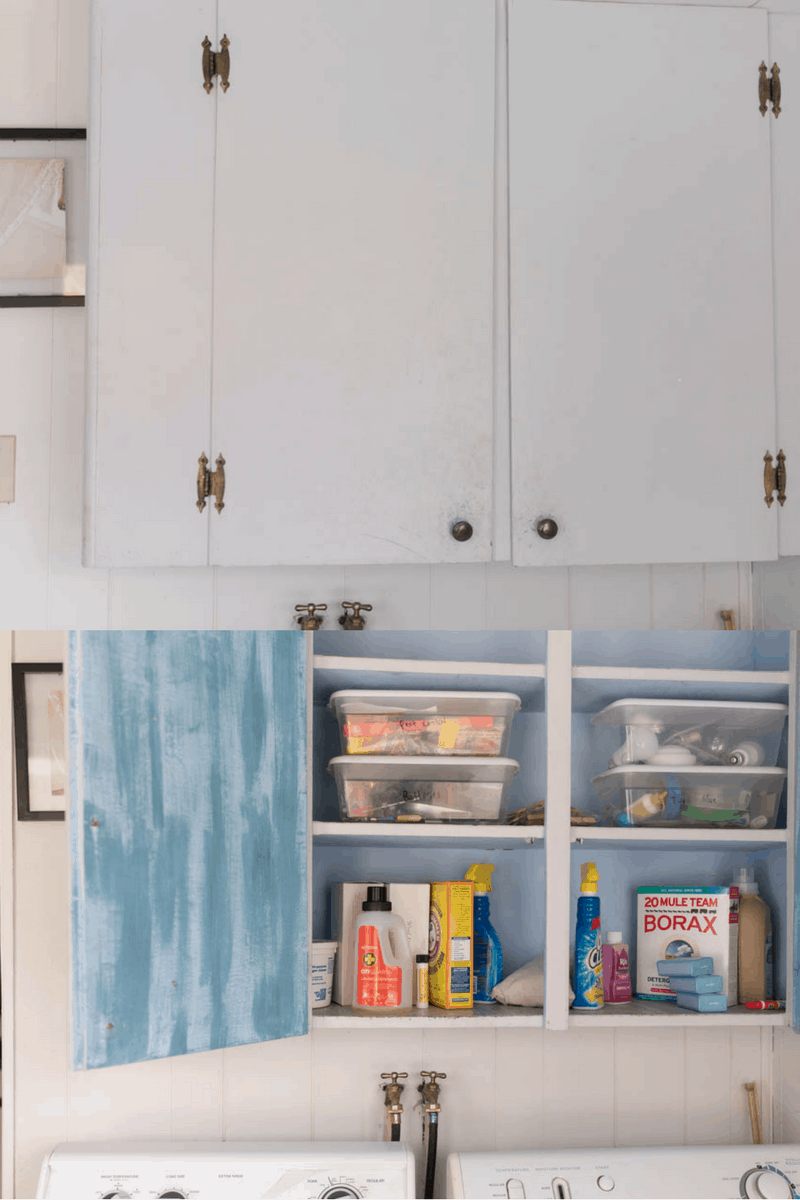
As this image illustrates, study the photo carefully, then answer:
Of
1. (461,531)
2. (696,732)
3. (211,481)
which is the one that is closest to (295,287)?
(211,481)

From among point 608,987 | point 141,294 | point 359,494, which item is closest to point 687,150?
point 359,494

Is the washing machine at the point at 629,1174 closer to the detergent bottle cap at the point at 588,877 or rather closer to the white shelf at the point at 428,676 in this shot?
the detergent bottle cap at the point at 588,877

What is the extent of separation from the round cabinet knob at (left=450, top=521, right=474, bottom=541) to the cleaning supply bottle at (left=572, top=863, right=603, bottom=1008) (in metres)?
0.56

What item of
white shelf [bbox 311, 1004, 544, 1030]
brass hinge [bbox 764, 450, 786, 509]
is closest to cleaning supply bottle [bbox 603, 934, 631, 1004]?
white shelf [bbox 311, 1004, 544, 1030]

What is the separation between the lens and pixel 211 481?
1.73 m

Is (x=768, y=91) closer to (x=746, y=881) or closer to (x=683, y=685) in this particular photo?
(x=683, y=685)

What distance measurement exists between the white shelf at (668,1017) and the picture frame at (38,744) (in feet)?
2.96

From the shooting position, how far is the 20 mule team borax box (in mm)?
1764

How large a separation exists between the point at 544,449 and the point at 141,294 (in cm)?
68

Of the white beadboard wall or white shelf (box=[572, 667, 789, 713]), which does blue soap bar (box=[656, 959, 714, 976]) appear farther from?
the white beadboard wall

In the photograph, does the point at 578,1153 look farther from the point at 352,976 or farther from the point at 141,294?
the point at 141,294

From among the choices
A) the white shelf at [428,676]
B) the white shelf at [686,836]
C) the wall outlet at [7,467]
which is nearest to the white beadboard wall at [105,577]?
the wall outlet at [7,467]

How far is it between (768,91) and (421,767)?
1240mm

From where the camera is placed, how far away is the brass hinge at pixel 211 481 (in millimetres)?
1726
